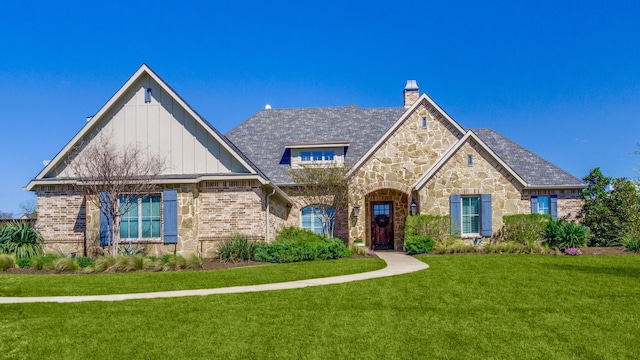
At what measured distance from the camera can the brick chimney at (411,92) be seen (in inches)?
1098

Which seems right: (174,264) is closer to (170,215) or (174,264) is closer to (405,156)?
(170,215)

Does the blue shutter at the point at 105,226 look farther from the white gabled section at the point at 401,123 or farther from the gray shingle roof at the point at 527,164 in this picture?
the gray shingle roof at the point at 527,164

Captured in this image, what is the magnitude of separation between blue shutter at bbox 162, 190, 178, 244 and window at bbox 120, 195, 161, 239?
1.50 feet

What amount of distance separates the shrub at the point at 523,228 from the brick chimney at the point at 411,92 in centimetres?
944

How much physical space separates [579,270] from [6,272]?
608 inches

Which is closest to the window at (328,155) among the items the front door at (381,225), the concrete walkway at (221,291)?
the front door at (381,225)

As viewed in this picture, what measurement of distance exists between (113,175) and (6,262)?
3.89 m

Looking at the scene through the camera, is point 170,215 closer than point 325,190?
Yes

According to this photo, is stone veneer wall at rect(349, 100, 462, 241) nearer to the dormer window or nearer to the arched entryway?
the arched entryway

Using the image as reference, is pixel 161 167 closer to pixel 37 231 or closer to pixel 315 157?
pixel 37 231

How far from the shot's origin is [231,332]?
24.3 ft

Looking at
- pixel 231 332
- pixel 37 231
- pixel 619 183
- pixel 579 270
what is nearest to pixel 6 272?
pixel 37 231

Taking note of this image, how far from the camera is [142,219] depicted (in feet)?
60.0

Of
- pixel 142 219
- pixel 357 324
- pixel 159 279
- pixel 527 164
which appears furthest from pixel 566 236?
pixel 142 219
